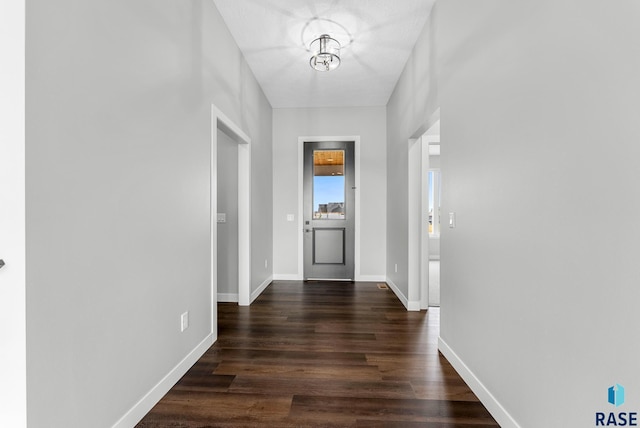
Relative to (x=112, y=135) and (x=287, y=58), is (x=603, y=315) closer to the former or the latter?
(x=112, y=135)

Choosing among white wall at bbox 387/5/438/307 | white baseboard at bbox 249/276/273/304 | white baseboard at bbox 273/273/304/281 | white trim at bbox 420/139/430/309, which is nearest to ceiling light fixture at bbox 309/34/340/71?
white wall at bbox 387/5/438/307

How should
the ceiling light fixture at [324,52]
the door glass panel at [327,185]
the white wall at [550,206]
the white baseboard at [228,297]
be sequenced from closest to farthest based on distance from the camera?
the white wall at [550,206], the ceiling light fixture at [324,52], the white baseboard at [228,297], the door glass panel at [327,185]

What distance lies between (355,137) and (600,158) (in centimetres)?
424

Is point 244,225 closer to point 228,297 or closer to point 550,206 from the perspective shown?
point 228,297

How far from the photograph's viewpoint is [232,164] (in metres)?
3.95

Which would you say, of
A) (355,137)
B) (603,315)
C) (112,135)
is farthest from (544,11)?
(355,137)

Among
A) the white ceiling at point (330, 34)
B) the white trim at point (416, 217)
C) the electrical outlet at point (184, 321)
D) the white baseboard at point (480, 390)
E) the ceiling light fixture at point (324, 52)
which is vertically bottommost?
the white baseboard at point (480, 390)

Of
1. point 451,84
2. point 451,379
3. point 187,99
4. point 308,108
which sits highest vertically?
point 308,108

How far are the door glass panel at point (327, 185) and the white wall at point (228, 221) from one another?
1657mm

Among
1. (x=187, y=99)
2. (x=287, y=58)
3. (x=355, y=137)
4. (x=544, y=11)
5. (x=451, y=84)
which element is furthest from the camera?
(x=355, y=137)

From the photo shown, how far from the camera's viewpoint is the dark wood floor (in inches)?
67.0

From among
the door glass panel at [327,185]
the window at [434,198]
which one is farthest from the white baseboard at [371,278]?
the window at [434,198]

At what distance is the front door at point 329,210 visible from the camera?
17.1 ft

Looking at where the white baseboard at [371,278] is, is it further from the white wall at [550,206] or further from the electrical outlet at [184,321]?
the electrical outlet at [184,321]
